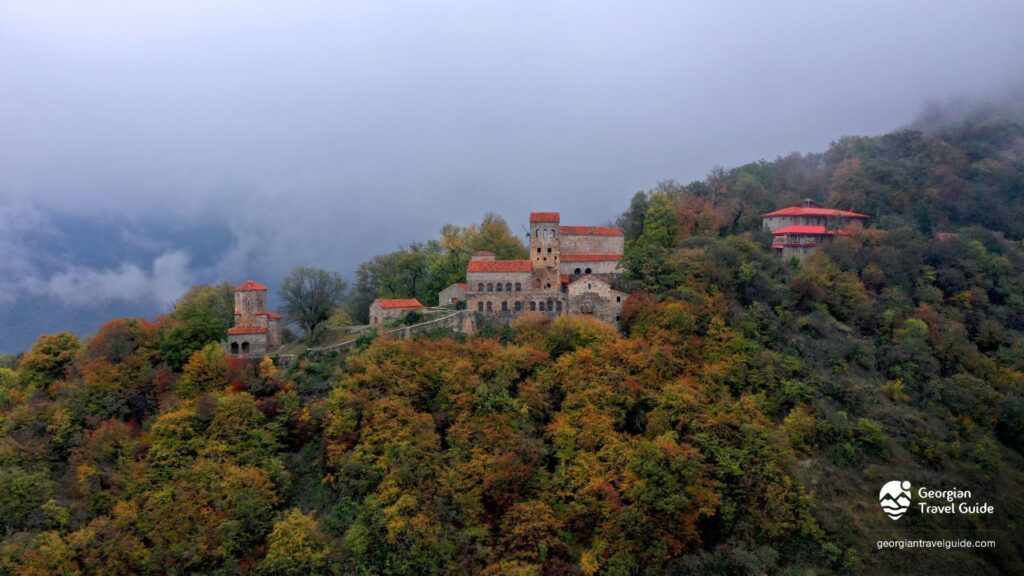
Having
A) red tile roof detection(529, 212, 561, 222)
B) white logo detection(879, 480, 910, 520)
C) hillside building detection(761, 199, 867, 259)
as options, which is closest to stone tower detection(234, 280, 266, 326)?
red tile roof detection(529, 212, 561, 222)

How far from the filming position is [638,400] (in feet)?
109

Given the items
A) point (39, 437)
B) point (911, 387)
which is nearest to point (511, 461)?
point (911, 387)

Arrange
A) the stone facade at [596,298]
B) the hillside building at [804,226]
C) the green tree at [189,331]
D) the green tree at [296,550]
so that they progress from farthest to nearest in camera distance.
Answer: the hillside building at [804,226] < the stone facade at [596,298] < the green tree at [189,331] < the green tree at [296,550]

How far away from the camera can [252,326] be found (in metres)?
39.0

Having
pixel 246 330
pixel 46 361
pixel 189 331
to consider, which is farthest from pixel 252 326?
pixel 46 361

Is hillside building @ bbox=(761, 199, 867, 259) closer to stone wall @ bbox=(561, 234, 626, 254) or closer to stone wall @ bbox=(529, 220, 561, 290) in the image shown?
stone wall @ bbox=(561, 234, 626, 254)

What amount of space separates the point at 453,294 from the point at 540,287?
5702 millimetres

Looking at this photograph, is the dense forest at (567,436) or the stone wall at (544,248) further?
the stone wall at (544,248)

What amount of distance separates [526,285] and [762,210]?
23.7m

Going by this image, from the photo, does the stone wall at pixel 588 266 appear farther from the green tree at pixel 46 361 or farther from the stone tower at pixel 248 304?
the green tree at pixel 46 361

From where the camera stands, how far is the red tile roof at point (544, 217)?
42438 mm

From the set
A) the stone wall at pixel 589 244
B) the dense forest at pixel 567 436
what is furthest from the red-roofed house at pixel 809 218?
the stone wall at pixel 589 244

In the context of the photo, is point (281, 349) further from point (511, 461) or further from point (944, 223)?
point (944, 223)

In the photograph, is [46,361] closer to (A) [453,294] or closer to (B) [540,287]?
(A) [453,294]
